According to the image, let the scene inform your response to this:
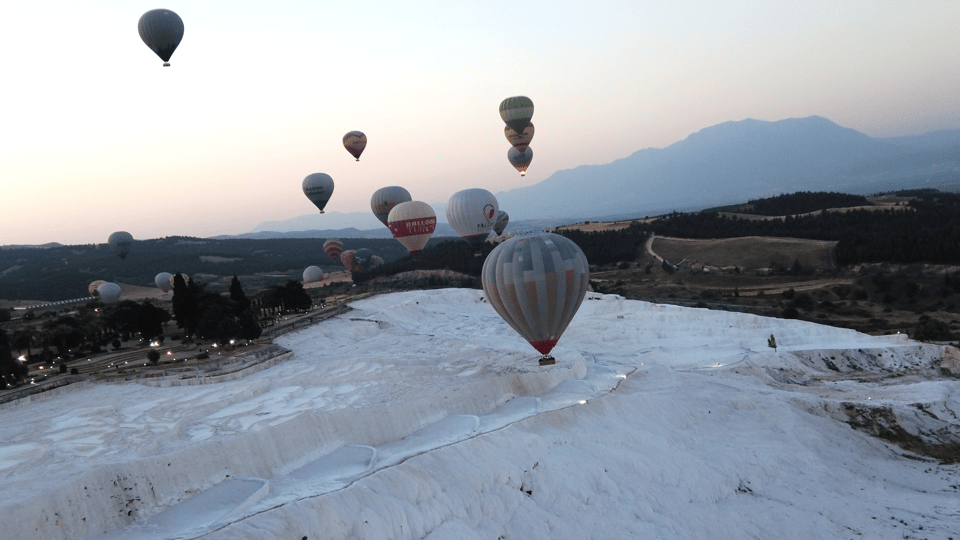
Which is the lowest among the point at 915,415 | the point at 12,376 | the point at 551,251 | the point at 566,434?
the point at 915,415

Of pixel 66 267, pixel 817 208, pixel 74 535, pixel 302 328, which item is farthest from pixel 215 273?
pixel 74 535

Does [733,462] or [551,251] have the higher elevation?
[551,251]

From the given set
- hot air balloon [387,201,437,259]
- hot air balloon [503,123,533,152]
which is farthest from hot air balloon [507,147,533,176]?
hot air balloon [387,201,437,259]

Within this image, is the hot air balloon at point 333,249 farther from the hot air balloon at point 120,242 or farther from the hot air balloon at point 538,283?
the hot air balloon at point 538,283

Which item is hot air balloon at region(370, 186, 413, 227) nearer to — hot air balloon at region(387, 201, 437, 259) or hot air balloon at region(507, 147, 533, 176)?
hot air balloon at region(387, 201, 437, 259)

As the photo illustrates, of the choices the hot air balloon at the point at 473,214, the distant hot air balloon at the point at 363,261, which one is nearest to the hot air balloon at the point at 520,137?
the hot air balloon at the point at 473,214

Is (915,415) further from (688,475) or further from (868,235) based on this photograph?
(868,235)
